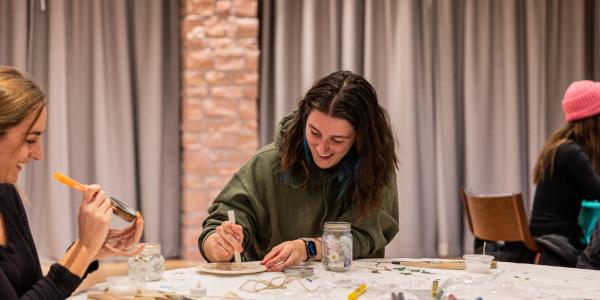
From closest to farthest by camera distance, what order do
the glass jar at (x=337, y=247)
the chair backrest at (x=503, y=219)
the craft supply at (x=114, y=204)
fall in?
the craft supply at (x=114, y=204)
the glass jar at (x=337, y=247)
the chair backrest at (x=503, y=219)

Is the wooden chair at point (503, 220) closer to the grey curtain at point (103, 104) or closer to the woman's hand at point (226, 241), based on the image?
the woman's hand at point (226, 241)

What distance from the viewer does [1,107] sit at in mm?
1576

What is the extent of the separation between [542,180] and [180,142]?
2.46m

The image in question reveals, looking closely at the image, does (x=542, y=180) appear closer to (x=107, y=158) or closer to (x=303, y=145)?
(x=303, y=145)

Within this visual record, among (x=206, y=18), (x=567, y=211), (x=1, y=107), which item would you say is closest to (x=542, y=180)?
(x=567, y=211)

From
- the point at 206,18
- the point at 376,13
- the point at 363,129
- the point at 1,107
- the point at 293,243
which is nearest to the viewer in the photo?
the point at 1,107

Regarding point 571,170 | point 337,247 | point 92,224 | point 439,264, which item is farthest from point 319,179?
point 571,170

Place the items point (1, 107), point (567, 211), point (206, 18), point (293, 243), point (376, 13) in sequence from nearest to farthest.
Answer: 1. point (1, 107)
2. point (293, 243)
3. point (567, 211)
4. point (206, 18)
5. point (376, 13)

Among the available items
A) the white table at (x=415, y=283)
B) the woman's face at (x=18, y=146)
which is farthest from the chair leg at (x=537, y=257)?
the woman's face at (x=18, y=146)

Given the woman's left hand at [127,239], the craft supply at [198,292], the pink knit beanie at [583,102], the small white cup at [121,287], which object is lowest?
the craft supply at [198,292]

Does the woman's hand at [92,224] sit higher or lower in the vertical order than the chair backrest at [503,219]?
higher

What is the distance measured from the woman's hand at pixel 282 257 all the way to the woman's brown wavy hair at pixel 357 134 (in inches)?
12.3

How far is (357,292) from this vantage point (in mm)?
1658

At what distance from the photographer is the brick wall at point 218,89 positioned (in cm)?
455
